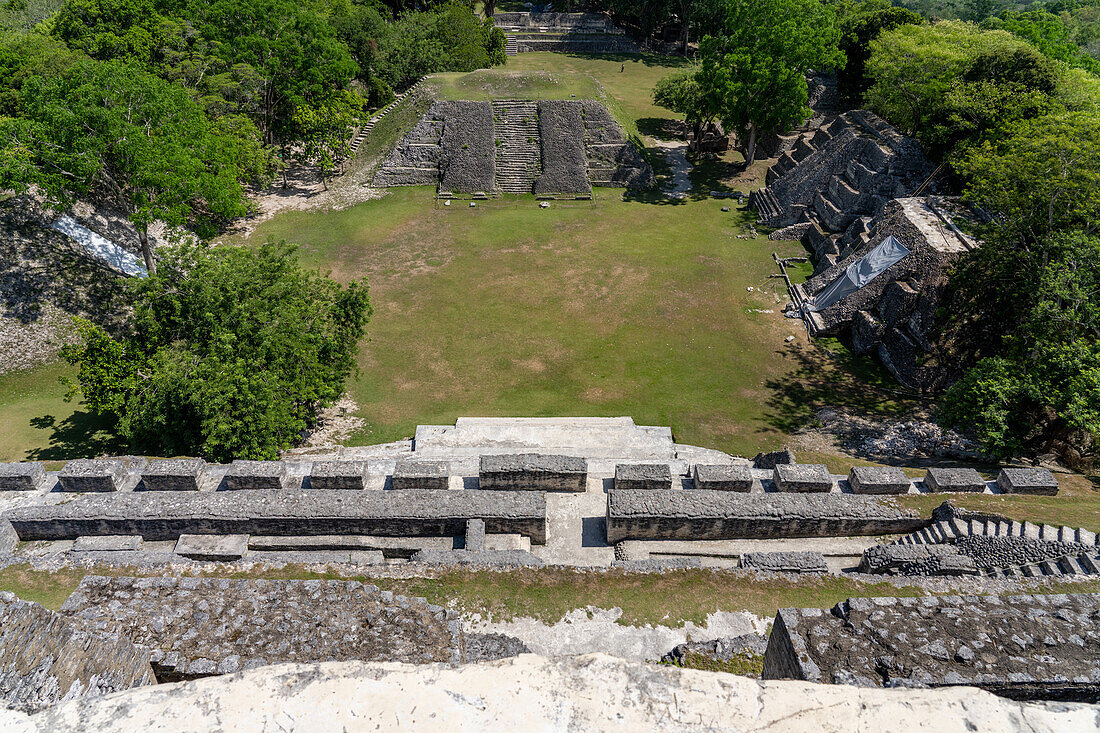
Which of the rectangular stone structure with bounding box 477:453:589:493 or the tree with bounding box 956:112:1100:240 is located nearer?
the rectangular stone structure with bounding box 477:453:589:493

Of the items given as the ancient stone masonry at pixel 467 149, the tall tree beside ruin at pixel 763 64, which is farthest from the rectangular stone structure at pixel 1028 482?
the ancient stone masonry at pixel 467 149

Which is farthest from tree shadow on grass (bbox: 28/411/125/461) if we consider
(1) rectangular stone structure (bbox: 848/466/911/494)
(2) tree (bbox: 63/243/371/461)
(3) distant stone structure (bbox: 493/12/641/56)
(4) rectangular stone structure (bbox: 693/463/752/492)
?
(3) distant stone structure (bbox: 493/12/641/56)

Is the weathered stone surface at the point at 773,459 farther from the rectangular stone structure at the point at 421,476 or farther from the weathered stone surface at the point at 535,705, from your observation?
the weathered stone surface at the point at 535,705

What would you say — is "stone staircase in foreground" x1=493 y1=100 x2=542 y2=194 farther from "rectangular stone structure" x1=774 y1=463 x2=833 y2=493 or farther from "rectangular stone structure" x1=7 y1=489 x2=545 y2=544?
"rectangular stone structure" x1=7 y1=489 x2=545 y2=544

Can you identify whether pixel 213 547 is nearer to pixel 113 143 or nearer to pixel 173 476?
pixel 173 476

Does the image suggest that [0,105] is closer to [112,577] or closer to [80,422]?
[80,422]

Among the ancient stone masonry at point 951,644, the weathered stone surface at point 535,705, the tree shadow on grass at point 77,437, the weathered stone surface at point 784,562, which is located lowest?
the tree shadow on grass at point 77,437

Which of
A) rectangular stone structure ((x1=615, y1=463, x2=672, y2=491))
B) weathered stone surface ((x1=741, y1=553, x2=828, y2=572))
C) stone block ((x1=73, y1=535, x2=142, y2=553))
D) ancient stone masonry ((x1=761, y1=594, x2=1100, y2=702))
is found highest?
ancient stone masonry ((x1=761, y1=594, x2=1100, y2=702))
